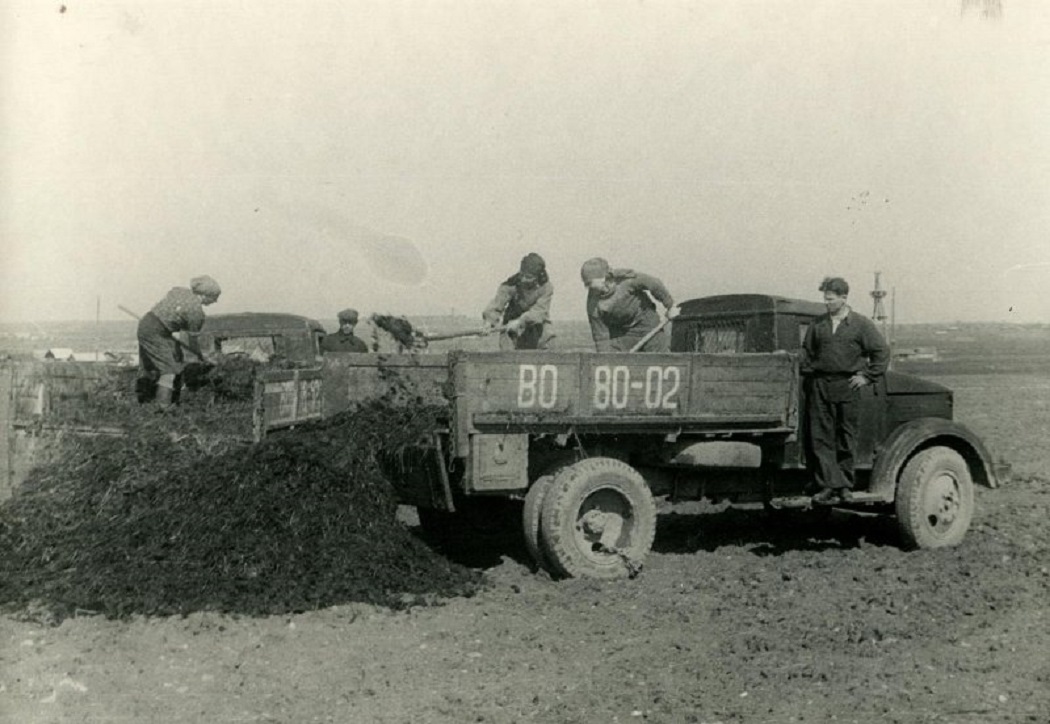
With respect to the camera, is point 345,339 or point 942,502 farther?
point 345,339

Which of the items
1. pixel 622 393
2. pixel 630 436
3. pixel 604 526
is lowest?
pixel 604 526

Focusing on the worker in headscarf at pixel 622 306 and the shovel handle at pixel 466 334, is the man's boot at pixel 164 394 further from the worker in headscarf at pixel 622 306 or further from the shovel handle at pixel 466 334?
the worker in headscarf at pixel 622 306

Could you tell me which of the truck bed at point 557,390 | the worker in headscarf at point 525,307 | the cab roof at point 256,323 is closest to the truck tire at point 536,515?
the truck bed at point 557,390

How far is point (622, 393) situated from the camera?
22.0ft

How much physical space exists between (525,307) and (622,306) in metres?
0.88

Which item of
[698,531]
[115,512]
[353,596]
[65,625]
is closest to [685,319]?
[698,531]

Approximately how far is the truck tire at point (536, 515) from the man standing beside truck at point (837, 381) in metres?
2.11

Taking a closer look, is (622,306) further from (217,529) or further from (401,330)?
(217,529)

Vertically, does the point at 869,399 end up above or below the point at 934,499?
above

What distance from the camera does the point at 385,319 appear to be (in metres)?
9.48

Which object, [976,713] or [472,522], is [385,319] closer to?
[472,522]

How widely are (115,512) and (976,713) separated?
474cm

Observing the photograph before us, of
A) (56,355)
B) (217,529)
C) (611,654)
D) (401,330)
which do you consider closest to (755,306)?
(401,330)

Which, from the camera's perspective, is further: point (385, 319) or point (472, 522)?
point (385, 319)
